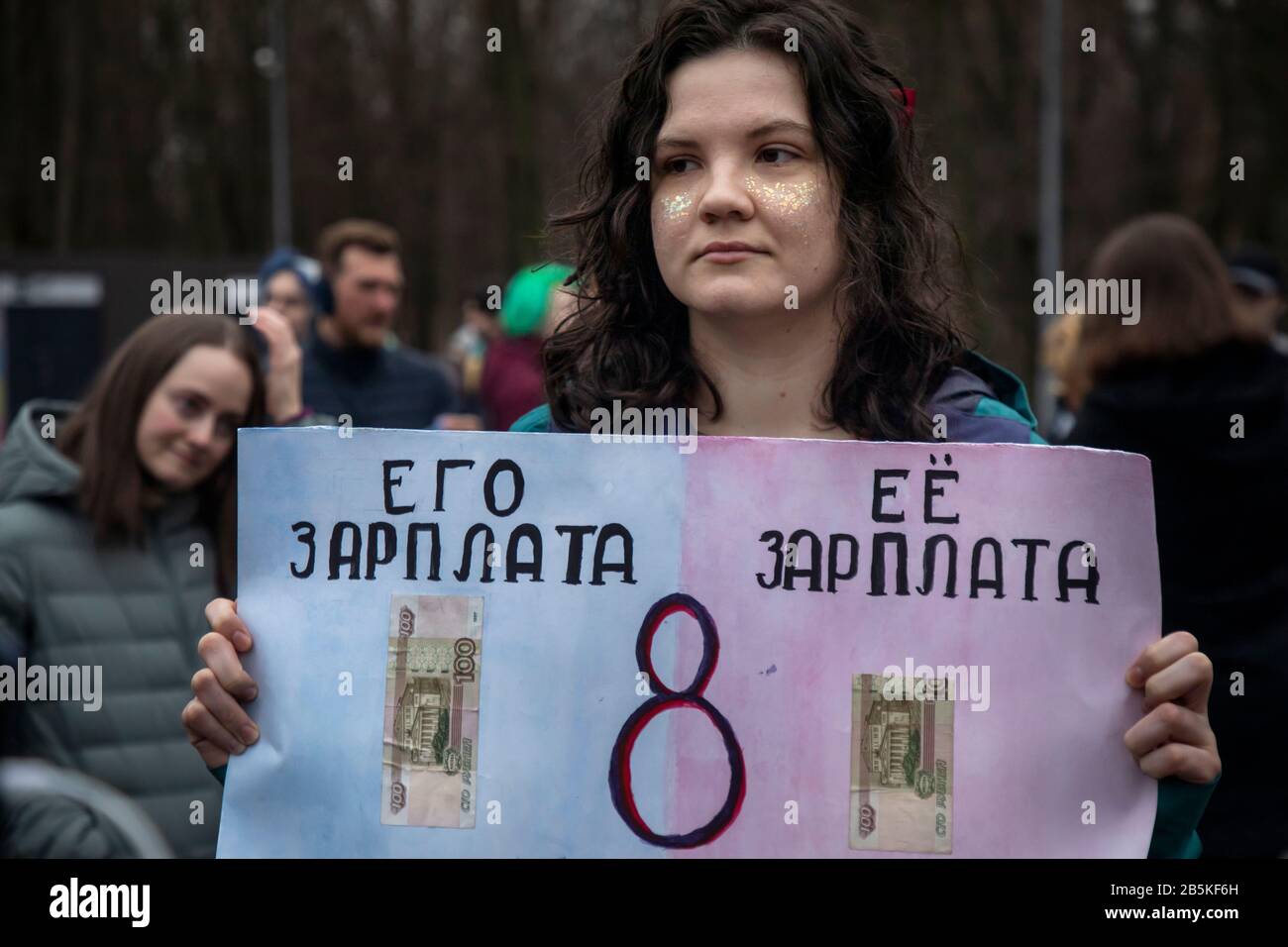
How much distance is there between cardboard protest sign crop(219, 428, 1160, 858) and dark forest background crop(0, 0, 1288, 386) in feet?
47.5

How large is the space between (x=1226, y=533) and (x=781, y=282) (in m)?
1.92

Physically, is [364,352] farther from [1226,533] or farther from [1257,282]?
[1226,533]

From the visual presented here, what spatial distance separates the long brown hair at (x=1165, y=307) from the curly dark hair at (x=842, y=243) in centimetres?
156

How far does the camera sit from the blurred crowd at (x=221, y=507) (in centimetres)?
325

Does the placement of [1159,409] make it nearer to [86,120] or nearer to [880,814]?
[880,814]

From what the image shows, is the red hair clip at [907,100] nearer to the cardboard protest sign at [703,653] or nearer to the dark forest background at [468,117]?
the cardboard protest sign at [703,653]

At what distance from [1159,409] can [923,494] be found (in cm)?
177

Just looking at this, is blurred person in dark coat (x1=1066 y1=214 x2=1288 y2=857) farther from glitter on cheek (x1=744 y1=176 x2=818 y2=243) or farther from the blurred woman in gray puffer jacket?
the blurred woman in gray puffer jacket

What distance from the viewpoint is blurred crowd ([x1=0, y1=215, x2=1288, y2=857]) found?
3254mm

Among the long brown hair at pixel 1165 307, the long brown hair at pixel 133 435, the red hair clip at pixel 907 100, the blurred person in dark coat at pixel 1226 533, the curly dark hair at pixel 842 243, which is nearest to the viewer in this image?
the curly dark hair at pixel 842 243

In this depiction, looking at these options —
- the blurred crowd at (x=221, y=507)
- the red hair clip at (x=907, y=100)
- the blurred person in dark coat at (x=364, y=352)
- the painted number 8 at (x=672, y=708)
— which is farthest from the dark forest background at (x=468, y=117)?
the painted number 8 at (x=672, y=708)

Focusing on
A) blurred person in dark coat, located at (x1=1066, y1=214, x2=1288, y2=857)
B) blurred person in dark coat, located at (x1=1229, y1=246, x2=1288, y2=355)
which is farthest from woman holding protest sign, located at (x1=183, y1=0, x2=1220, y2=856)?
blurred person in dark coat, located at (x1=1229, y1=246, x2=1288, y2=355)

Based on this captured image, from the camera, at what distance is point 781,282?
7.05ft

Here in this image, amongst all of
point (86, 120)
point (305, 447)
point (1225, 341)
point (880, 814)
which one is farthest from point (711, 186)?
point (86, 120)
